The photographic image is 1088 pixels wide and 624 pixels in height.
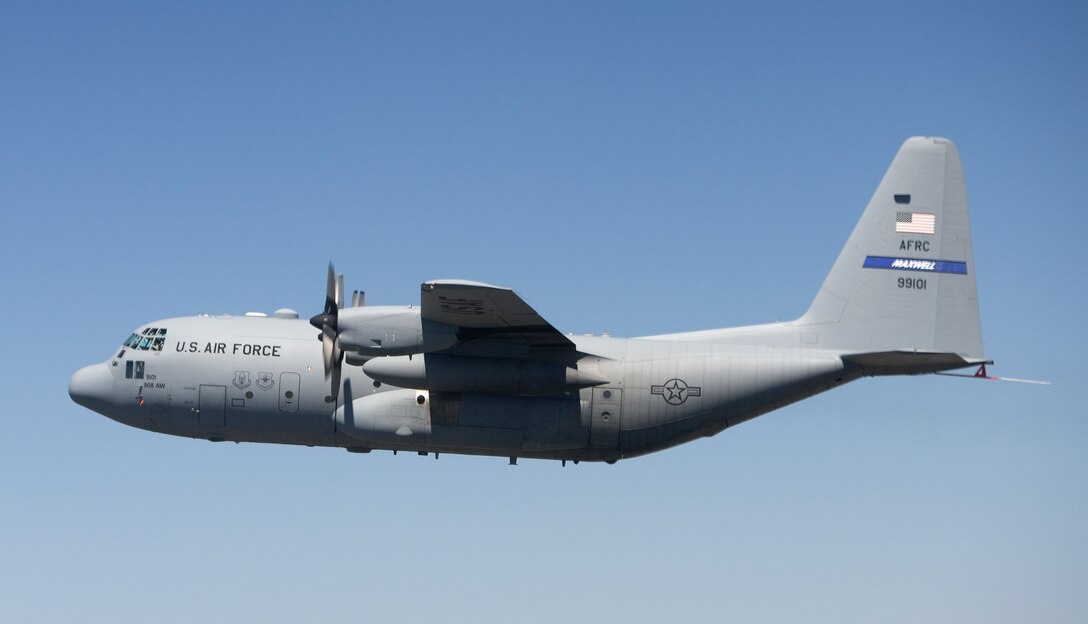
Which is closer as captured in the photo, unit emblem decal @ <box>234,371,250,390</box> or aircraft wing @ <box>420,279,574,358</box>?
aircraft wing @ <box>420,279,574,358</box>

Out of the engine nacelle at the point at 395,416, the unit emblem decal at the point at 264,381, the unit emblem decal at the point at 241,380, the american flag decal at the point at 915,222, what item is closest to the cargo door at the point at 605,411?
the engine nacelle at the point at 395,416

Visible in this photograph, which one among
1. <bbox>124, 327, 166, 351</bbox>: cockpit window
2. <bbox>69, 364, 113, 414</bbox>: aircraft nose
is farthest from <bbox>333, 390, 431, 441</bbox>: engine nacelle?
<bbox>69, 364, 113, 414</bbox>: aircraft nose

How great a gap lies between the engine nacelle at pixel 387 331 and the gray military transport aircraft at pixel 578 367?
92 centimetres

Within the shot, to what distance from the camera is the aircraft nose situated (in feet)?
85.6

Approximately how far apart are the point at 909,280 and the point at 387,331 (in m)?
11.1

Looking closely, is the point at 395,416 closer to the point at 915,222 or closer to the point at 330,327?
the point at 330,327

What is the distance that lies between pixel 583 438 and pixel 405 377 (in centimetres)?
388

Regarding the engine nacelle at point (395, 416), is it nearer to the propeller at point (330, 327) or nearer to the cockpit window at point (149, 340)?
the propeller at point (330, 327)

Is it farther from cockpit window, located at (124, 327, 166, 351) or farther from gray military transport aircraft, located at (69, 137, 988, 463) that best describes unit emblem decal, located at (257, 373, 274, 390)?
cockpit window, located at (124, 327, 166, 351)

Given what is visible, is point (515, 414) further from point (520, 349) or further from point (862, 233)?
point (862, 233)

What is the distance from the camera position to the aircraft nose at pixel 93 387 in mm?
26094

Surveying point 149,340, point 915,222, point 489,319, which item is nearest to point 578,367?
point 489,319

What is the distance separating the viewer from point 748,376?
2477cm

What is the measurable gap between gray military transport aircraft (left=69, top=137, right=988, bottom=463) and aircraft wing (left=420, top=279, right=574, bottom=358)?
6cm
